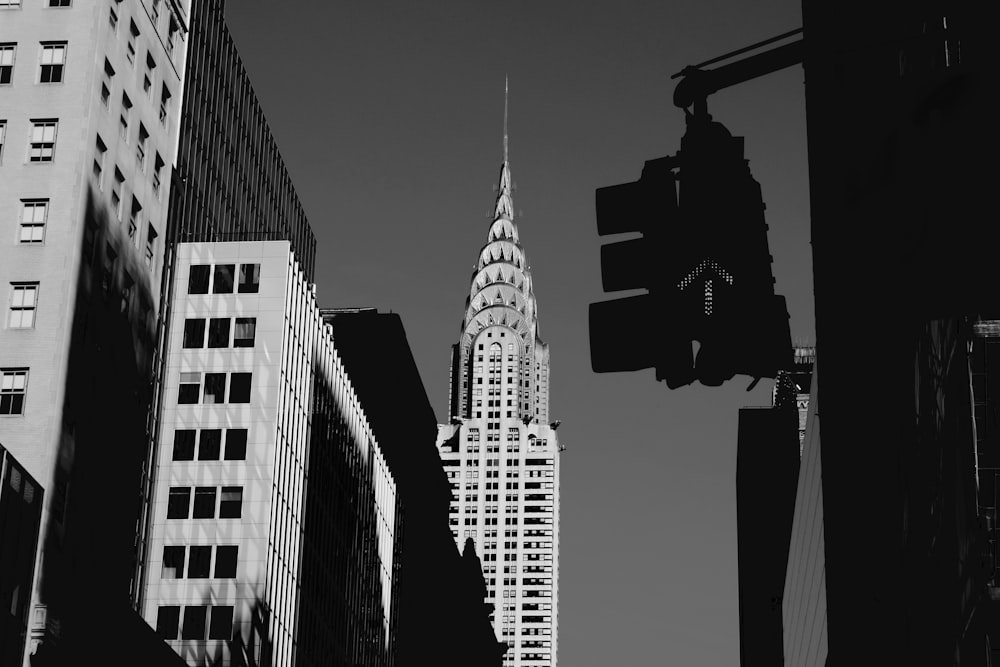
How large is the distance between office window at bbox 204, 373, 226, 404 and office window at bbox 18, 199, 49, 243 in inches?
1211

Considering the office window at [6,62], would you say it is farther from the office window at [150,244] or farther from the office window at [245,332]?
the office window at [245,332]

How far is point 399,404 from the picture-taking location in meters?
158

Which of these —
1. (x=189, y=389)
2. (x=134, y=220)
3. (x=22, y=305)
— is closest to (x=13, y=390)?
(x=22, y=305)

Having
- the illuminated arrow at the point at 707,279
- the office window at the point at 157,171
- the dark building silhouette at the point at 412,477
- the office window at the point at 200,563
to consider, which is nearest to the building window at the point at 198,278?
the office window at the point at 200,563

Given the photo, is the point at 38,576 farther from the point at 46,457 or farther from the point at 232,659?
the point at 232,659

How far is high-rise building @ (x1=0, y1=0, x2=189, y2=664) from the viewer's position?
67.8 meters

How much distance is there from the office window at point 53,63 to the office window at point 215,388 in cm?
3164

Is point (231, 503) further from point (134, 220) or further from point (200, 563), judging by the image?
point (134, 220)

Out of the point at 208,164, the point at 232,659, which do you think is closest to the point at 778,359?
the point at 232,659

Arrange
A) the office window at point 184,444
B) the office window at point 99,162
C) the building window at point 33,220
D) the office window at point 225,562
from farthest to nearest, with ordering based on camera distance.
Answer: the office window at point 184,444 < the office window at point 225,562 < the office window at point 99,162 < the building window at point 33,220

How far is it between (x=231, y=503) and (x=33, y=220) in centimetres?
3101

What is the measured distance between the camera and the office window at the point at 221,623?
95.4 meters

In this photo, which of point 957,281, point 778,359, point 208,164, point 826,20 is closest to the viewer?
point 778,359

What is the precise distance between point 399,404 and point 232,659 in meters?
65.4
